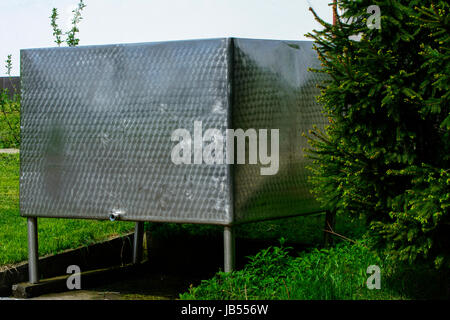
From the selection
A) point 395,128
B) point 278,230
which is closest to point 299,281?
point 395,128

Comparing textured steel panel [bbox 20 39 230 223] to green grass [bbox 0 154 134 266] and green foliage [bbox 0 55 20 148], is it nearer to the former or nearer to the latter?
green grass [bbox 0 154 134 266]

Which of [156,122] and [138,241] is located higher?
[156,122]

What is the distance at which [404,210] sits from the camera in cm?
418

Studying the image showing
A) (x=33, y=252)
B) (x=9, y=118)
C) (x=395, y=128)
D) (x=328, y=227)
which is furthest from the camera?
(x=9, y=118)

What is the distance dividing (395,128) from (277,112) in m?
1.19

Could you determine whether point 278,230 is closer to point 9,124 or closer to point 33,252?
point 33,252

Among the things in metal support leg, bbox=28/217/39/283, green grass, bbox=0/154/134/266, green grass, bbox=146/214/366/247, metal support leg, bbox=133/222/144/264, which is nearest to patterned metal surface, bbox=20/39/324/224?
metal support leg, bbox=28/217/39/283

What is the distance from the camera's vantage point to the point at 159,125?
4.89 meters

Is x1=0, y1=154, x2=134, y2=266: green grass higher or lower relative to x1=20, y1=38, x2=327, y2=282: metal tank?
lower

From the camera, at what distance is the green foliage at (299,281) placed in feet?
13.5

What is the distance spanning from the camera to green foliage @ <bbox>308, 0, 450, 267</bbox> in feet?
13.1

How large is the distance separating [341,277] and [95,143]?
235cm

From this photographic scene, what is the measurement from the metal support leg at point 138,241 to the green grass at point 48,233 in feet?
1.22
